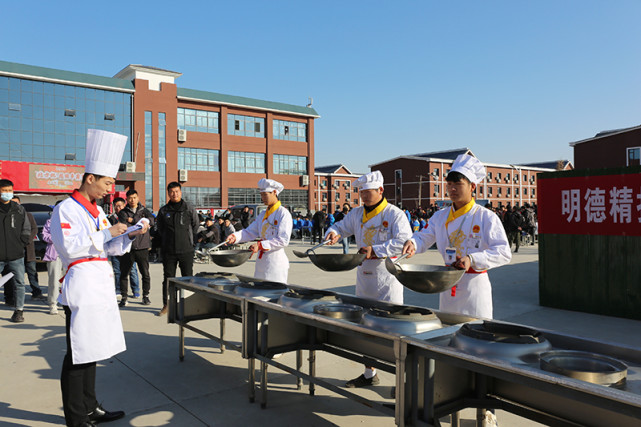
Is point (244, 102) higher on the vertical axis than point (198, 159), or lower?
higher

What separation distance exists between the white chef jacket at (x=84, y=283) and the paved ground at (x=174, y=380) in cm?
65

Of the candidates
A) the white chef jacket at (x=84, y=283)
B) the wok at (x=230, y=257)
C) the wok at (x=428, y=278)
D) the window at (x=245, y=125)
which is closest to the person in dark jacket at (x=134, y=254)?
the wok at (x=230, y=257)

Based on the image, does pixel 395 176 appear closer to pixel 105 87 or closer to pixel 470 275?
pixel 105 87

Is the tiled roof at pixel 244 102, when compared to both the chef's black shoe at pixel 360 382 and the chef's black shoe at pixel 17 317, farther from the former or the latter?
the chef's black shoe at pixel 360 382

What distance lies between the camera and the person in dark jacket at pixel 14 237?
617cm

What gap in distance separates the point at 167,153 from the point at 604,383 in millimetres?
35081

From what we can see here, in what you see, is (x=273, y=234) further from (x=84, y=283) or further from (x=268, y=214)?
(x=84, y=283)

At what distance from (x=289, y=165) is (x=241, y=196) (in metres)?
5.50

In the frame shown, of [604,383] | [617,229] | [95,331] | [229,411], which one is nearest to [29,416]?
[95,331]

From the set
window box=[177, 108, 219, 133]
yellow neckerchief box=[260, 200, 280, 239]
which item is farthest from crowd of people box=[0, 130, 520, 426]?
window box=[177, 108, 219, 133]

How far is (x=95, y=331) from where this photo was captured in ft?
9.84

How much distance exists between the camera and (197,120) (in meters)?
36.2

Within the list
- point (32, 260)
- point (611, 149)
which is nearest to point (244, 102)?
point (611, 149)

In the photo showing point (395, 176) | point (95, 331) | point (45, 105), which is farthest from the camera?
point (395, 176)
